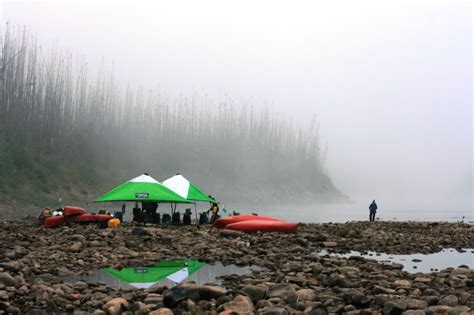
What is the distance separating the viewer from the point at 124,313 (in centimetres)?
578

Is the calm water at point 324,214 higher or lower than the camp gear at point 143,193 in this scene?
lower

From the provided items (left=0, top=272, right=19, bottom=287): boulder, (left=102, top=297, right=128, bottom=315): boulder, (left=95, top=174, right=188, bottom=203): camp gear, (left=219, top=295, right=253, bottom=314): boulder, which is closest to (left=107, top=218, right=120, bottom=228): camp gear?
(left=95, top=174, right=188, bottom=203): camp gear

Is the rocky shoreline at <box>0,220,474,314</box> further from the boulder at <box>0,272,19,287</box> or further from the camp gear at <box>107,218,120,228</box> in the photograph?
the camp gear at <box>107,218,120,228</box>

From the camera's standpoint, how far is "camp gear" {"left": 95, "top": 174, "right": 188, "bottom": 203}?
54.1 ft

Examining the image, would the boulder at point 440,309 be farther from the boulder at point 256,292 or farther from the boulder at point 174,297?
the boulder at point 174,297

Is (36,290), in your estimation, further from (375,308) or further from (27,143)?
(27,143)

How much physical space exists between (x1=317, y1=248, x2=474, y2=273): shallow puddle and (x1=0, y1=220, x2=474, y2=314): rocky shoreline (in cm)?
A: 69

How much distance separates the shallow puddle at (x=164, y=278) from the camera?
26.1ft

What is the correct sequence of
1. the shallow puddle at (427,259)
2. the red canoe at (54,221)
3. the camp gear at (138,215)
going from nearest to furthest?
1. the shallow puddle at (427,259)
2. the red canoe at (54,221)
3. the camp gear at (138,215)

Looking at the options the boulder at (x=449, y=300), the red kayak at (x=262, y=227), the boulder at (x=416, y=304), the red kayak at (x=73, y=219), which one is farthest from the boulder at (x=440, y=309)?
the red kayak at (x=73, y=219)

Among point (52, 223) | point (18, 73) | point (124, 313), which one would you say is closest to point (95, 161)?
point (18, 73)

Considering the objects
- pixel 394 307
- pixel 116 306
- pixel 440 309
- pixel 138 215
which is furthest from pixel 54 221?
pixel 440 309

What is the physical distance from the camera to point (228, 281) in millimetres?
7914

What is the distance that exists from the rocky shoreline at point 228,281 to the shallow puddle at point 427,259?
0.69 meters
